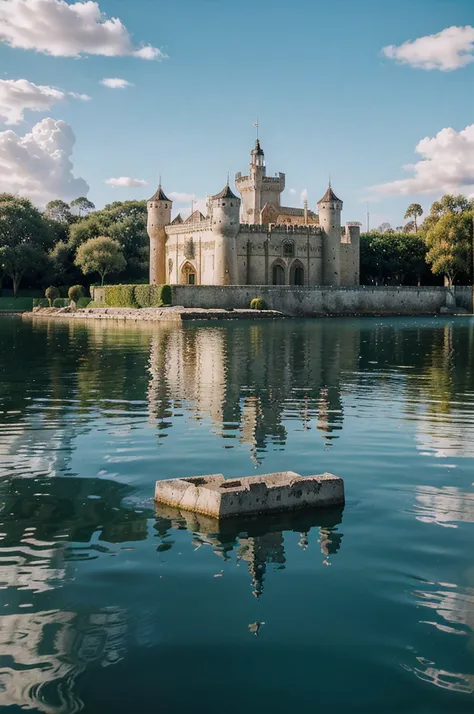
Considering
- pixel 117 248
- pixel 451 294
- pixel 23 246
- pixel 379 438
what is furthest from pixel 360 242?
pixel 379 438

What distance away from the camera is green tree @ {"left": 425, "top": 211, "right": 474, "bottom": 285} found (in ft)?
247

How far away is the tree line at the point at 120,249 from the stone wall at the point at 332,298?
10.3 feet

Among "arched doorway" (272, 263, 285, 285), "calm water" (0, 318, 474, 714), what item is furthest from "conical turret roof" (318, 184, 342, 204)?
"calm water" (0, 318, 474, 714)

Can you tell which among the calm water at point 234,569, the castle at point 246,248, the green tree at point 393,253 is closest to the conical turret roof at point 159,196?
the castle at point 246,248

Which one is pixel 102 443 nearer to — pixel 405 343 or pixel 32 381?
pixel 32 381

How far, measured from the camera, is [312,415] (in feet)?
50.2

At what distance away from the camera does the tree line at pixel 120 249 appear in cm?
7506

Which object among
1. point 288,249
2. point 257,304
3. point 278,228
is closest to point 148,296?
point 257,304

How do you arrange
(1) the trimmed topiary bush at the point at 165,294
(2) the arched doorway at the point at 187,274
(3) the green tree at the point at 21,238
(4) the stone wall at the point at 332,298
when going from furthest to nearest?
(2) the arched doorway at the point at 187,274 < (3) the green tree at the point at 21,238 < (4) the stone wall at the point at 332,298 < (1) the trimmed topiary bush at the point at 165,294

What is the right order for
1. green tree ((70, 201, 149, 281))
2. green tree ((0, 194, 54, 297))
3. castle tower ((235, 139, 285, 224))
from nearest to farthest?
green tree ((0, 194, 54, 297))
green tree ((70, 201, 149, 281))
castle tower ((235, 139, 285, 224))

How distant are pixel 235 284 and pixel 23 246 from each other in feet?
69.9

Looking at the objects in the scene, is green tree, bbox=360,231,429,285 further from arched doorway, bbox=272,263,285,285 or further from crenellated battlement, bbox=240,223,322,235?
arched doorway, bbox=272,263,285,285

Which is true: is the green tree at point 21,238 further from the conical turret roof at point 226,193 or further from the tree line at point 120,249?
the conical turret roof at point 226,193

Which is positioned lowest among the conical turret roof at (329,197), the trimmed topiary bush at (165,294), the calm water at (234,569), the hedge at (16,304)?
the calm water at (234,569)
